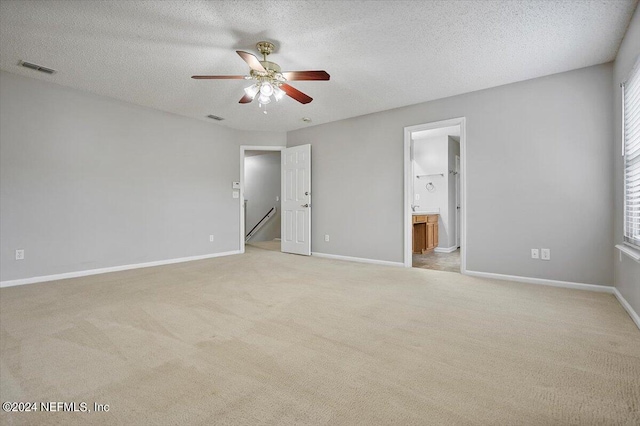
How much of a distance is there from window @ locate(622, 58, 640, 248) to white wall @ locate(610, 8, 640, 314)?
0.14m

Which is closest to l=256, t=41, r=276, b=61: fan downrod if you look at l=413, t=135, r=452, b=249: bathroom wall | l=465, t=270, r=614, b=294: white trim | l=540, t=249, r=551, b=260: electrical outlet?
l=465, t=270, r=614, b=294: white trim

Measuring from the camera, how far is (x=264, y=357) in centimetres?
185

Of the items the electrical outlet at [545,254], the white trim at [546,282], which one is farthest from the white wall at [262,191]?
the electrical outlet at [545,254]

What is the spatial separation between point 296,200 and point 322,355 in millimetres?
4506

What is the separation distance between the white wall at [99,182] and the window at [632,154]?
5762 mm

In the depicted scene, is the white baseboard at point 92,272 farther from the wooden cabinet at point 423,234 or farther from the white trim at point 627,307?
the white trim at point 627,307

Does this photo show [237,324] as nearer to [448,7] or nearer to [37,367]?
[37,367]

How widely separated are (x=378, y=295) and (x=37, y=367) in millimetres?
2701

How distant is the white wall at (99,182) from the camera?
363 cm

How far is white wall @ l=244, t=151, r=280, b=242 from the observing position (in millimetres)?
9203

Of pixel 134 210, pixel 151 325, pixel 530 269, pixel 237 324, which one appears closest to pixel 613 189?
pixel 530 269

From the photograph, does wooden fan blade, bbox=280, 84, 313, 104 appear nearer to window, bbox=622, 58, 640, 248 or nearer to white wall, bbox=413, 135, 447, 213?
window, bbox=622, 58, 640, 248

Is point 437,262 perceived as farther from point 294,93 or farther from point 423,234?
point 294,93

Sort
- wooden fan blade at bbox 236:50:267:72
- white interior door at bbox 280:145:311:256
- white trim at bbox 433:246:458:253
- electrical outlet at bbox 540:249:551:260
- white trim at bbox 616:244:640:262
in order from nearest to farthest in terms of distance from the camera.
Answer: white trim at bbox 616:244:640:262, wooden fan blade at bbox 236:50:267:72, electrical outlet at bbox 540:249:551:260, white interior door at bbox 280:145:311:256, white trim at bbox 433:246:458:253
